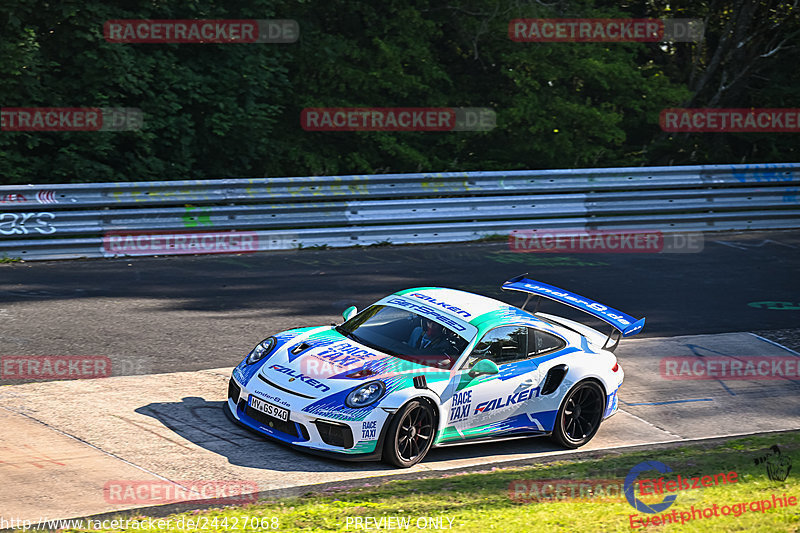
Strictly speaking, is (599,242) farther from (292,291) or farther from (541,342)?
(541,342)

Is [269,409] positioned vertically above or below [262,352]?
below

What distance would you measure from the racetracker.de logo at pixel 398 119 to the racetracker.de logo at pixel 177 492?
12.1 meters

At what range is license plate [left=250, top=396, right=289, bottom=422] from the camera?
26.4ft

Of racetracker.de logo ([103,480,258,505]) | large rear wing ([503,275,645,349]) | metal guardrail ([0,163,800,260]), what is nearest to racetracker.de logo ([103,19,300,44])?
metal guardrail ([0,163,800,260])

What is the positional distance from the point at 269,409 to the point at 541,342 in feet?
8.87

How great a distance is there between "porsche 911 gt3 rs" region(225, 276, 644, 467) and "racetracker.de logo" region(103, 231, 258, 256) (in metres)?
6.17

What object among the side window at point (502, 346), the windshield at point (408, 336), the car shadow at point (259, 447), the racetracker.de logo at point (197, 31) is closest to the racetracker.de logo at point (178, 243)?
the racetracker.de logo at point (197, 31)

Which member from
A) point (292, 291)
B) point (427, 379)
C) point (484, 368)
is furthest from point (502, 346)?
point (292, 291)

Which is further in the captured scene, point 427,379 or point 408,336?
point 408,336

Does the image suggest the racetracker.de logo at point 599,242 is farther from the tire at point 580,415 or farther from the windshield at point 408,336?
the windshield at point 408,336

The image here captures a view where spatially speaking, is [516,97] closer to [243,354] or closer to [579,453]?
[243,354]

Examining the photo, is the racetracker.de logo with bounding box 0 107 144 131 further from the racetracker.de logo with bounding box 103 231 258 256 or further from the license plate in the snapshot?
the license plate

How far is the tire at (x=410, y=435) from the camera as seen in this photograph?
26.0 feet

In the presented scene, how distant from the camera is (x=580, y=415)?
A: 9.27 m
